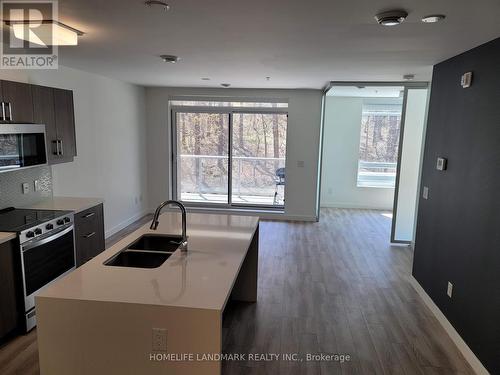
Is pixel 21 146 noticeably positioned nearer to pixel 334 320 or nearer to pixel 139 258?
pixel 139 258

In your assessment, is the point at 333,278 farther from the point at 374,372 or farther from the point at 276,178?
the point at 276,178

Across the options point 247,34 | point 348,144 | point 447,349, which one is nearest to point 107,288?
point 247,34

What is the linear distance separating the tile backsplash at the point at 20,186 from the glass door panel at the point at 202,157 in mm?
3296

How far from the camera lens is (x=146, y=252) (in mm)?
2439

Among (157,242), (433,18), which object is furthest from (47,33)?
(433,18)

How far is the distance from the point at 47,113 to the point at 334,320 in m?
3.38

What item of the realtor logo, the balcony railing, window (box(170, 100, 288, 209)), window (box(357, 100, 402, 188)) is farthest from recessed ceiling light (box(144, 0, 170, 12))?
window (box(357, 100, 402, 188))

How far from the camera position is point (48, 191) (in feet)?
12.9

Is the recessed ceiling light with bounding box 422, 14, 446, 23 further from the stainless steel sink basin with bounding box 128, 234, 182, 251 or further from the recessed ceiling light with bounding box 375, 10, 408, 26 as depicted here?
the stainless steel sink basin with bounding box 128, 234, 182, 251

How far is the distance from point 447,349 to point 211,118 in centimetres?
543

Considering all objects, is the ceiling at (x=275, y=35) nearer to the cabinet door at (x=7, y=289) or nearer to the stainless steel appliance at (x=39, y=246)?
the stainless steel appliance at (x=39, y=246)

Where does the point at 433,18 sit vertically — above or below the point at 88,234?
above

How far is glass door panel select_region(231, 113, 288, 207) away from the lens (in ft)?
22.4

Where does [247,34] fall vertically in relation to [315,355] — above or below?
above
